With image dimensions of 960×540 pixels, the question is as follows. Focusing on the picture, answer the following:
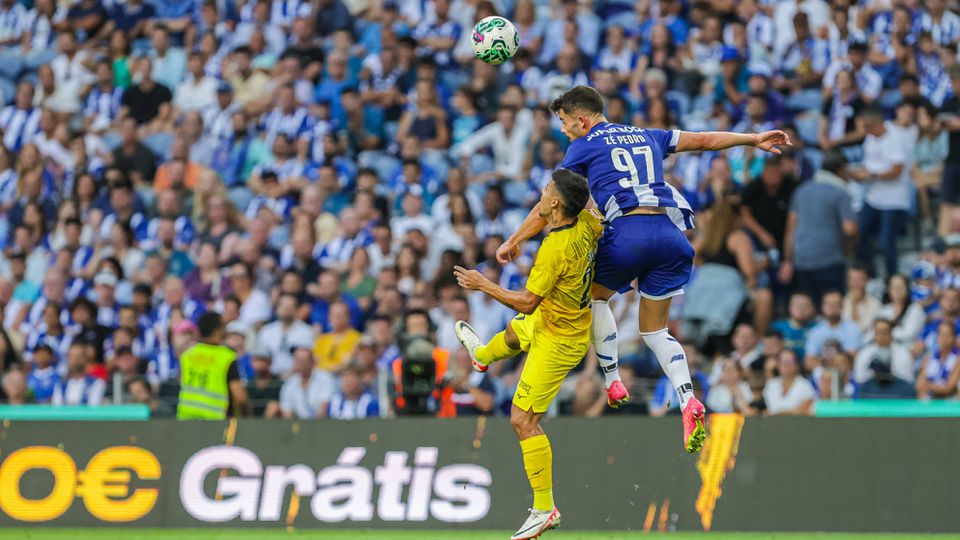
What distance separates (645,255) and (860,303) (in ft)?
20.5

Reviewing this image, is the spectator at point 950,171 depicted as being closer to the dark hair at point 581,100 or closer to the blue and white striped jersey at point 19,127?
the dark hair at point 581,100

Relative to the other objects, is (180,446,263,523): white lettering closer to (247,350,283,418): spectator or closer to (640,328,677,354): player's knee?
(247,350,283,418): spectator

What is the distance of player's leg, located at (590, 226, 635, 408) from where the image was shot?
1100cm

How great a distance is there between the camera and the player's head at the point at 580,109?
434 inches

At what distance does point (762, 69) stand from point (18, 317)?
9600mm

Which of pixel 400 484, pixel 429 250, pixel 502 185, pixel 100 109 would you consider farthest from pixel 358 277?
pixel 100 109

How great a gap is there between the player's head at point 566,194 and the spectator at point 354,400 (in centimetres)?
594

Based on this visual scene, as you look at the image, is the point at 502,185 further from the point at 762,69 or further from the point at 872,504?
the point at 872,504

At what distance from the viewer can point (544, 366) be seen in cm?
1102

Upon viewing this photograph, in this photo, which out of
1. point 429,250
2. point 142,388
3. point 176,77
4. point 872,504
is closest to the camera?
point 872,504

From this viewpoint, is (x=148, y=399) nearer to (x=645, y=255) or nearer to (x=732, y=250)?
(x=732, y=250)

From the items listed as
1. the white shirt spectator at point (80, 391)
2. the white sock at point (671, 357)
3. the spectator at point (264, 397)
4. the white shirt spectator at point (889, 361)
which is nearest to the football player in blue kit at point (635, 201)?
the white sock at point (671, 357)

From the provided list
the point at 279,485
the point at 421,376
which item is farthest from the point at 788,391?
the point at 279,485

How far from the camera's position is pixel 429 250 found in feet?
59.3
